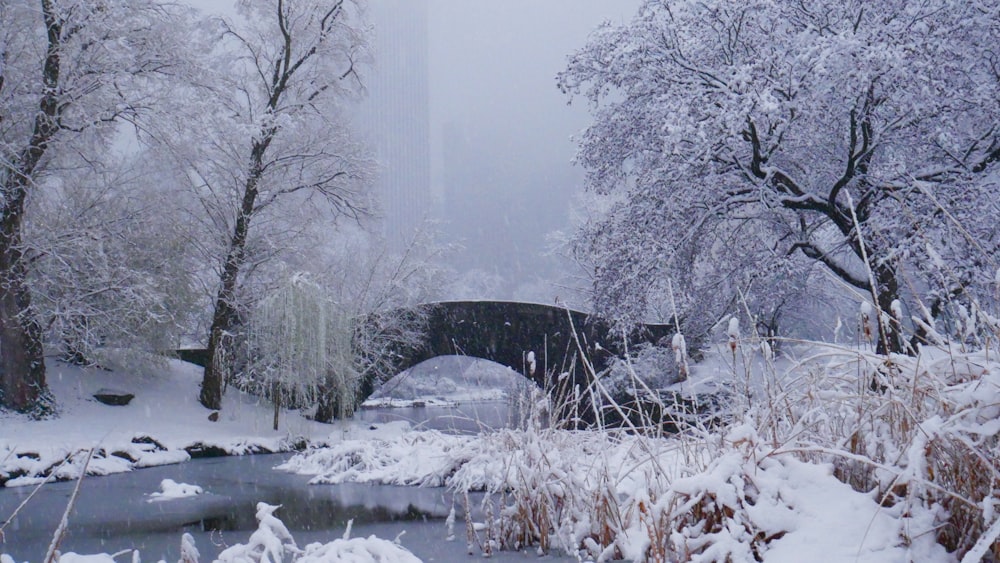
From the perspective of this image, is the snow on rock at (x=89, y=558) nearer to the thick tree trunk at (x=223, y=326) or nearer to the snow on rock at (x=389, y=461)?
the snow on rock at (x=389, y=461)

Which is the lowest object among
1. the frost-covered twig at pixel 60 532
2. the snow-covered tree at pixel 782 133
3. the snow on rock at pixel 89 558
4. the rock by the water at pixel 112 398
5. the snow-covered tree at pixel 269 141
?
the snow on rock at pixel 89 558

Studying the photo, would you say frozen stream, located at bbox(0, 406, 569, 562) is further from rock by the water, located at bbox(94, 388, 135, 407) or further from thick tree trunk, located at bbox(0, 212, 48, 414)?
rock by the water, located at bbox(94, 388, 135, 407)

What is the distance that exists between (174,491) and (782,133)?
817cm

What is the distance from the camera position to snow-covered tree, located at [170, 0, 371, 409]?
1573cm

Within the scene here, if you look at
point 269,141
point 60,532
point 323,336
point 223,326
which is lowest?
point 60,532

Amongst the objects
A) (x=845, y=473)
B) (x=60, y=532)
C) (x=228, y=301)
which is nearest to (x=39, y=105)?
(x=228, y=301)

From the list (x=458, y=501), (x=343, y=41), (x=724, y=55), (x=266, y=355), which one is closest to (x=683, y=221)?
(x=724, y=55)

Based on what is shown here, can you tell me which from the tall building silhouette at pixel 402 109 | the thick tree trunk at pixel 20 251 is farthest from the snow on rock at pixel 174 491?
the tall building silhouette at pixel 402 109

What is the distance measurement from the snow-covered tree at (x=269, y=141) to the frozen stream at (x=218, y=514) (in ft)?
20.0

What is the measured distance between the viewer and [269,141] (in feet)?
52.2

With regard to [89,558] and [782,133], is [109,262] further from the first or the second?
[89,558]

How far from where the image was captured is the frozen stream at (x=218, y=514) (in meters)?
5.58

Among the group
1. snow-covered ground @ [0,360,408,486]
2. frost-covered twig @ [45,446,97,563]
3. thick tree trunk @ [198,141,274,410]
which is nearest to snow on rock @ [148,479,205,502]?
snow-covered ground @ [0,360,408,486]

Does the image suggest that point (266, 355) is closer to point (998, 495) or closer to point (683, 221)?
point (683, 221)
